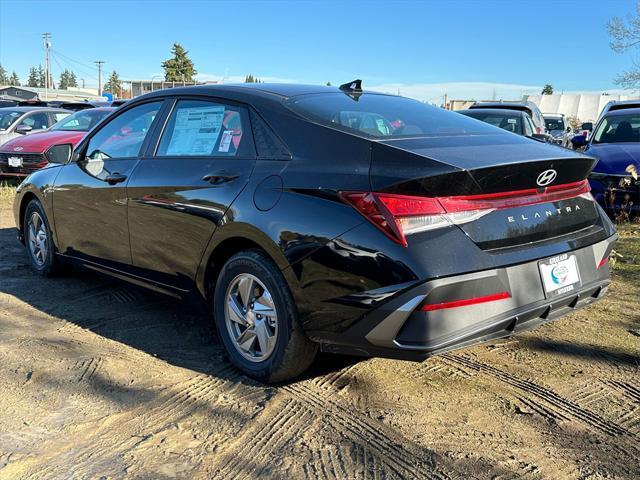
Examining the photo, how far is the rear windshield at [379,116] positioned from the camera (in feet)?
10.5

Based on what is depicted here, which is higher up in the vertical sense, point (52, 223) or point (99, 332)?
point (52, 223)

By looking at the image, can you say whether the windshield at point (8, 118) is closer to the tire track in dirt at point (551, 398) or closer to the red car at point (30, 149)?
the red car at point (30, 149)

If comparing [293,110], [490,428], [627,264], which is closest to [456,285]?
[490,428]

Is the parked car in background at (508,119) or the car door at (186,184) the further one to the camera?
the parked car in background at (508,119)

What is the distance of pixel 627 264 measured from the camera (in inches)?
214

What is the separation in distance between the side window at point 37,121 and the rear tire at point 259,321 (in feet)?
41.5

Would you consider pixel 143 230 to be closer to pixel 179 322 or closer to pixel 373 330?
pixel 179 322

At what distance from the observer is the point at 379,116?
3.50m

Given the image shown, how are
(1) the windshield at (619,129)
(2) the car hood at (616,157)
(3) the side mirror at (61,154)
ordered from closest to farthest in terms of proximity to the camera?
(3) the side mirror at (61,154) < (2) the car hood at (616,157) < (1) the windshield at (619,129)

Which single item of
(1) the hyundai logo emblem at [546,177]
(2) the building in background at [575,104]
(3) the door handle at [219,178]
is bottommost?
(3) the door handle at [219,178]

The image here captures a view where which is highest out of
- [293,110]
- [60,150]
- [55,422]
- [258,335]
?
[293,110]

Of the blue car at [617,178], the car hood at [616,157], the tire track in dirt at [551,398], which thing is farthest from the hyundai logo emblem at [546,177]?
the car hood at [616,157]

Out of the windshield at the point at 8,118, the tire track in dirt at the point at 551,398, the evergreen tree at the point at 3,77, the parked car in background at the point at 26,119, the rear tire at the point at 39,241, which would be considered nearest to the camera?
the tire track in dirt at the point at 551,398

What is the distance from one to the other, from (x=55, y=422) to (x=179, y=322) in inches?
56.3
